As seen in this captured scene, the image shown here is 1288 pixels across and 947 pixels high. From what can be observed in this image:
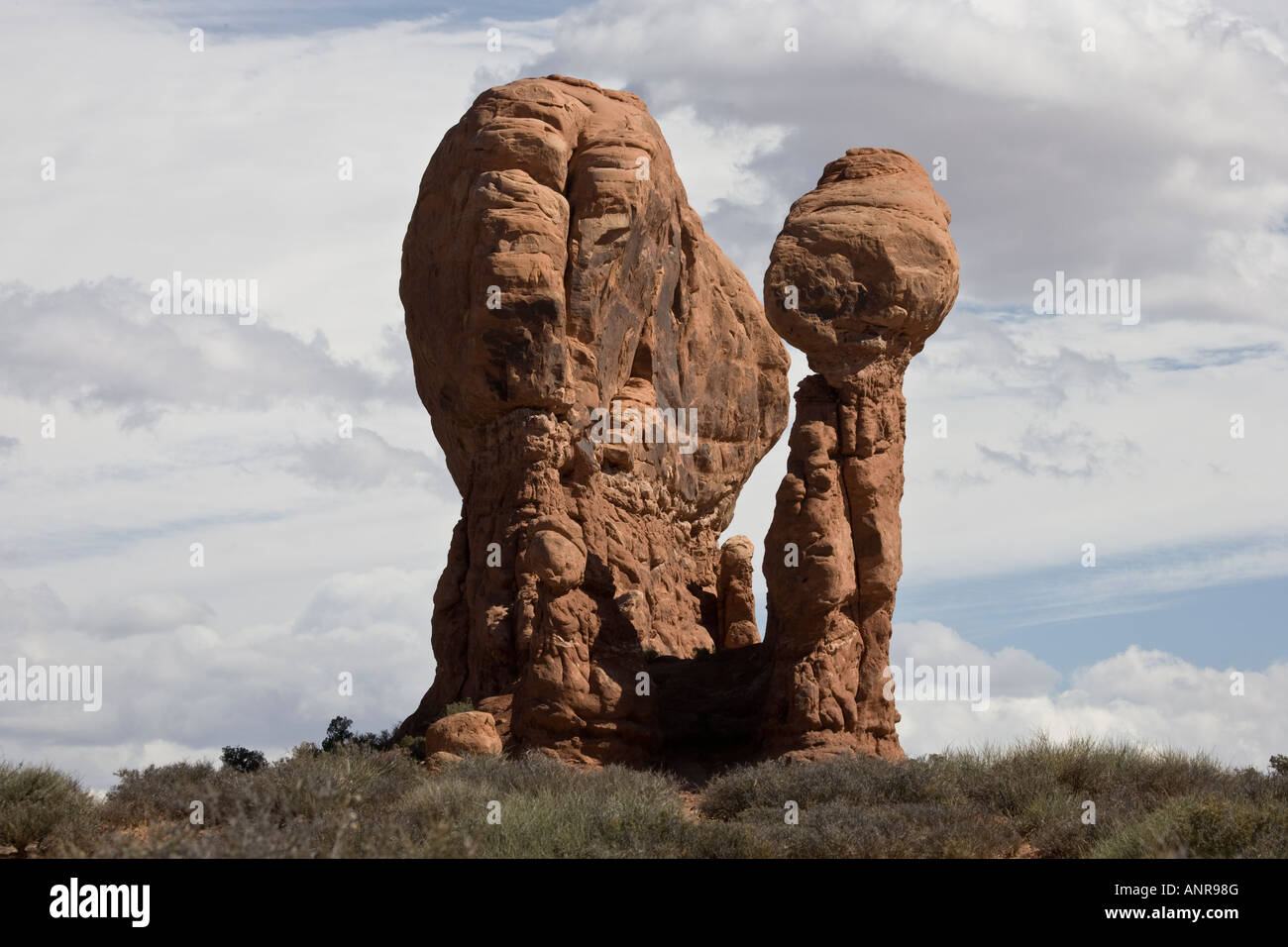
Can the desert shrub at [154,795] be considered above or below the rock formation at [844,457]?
below

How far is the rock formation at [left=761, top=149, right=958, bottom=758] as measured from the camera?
21.8m

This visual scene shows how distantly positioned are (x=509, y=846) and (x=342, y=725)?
37.5ft

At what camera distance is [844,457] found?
22.5 metres

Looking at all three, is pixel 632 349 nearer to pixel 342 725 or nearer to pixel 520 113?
pixel 520 113

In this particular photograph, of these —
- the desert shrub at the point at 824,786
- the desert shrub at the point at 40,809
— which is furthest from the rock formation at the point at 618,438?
the desert shrub at the point at 40,809

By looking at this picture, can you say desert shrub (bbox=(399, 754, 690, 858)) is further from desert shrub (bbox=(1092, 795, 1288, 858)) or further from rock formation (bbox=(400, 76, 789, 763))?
desert shrub (bbox=(1092, 795, 1288, 858))

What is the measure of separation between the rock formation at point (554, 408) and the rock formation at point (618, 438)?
39 mm

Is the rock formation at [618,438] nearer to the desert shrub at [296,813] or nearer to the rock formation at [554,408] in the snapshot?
the rock formation at [554,408]
